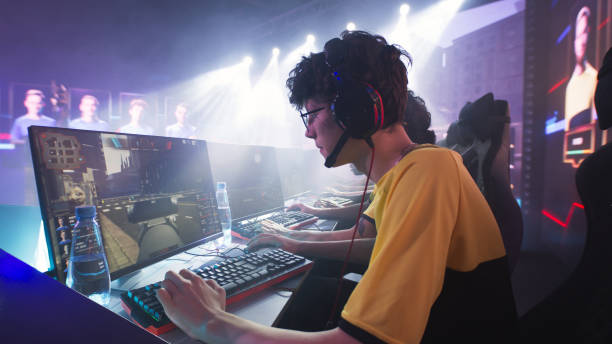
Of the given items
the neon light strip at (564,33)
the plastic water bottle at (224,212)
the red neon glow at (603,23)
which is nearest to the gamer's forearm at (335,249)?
the plastic water bottle at (224,212)

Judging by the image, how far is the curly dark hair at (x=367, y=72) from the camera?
2.73 feet

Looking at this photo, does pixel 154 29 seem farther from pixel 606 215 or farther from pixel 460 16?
pixel 606 215

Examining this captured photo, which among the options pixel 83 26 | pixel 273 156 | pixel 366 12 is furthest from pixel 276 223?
pixel 83 26

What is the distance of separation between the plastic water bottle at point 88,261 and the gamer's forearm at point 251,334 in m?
0.34

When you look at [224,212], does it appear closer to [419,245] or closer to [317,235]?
[317,235]

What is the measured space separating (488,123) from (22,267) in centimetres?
153

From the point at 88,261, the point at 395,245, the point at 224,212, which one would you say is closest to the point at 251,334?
the point at 395,245

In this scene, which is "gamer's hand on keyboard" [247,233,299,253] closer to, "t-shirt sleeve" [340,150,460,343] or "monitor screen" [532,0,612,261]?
"t-shirt sleeve" [340,150,460,343]

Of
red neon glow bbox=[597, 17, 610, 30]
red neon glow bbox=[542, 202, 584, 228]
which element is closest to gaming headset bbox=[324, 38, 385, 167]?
red neon glow bbox=[597, 17, 610, 30]

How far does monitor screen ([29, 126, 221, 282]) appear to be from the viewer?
686 millimetres

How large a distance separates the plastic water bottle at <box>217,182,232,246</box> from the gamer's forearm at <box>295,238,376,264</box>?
37 centimetres

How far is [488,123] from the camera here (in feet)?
4.44

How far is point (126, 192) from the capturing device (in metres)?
0.85

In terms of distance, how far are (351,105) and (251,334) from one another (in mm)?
546
